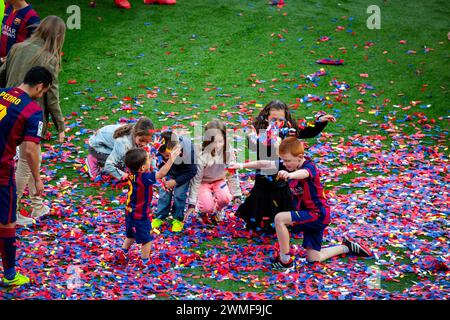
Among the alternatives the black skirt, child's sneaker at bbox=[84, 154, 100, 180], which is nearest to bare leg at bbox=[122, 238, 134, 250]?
the black skirt

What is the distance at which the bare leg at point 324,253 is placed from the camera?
21.2 ft

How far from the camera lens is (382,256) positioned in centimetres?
662

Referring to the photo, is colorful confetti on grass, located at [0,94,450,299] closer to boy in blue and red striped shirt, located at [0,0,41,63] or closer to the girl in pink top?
the girl in pink top

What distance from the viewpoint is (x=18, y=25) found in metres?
8.21

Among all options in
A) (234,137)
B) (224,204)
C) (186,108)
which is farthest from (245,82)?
(224,204)

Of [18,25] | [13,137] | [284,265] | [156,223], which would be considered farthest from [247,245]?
[18,25]

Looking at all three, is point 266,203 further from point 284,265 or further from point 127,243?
point 127,243

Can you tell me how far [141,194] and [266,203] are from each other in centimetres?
150

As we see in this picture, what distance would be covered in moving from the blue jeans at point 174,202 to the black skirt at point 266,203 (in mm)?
695

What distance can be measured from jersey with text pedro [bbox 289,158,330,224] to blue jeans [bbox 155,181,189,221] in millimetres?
1391

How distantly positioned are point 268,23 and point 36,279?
8.34m

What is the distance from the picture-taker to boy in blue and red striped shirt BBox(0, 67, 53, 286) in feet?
18.6

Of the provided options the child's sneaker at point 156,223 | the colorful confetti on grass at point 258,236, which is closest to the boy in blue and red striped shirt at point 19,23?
the colorful confetti on grass at point 258,236

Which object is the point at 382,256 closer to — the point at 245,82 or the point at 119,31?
the point at 245,82
